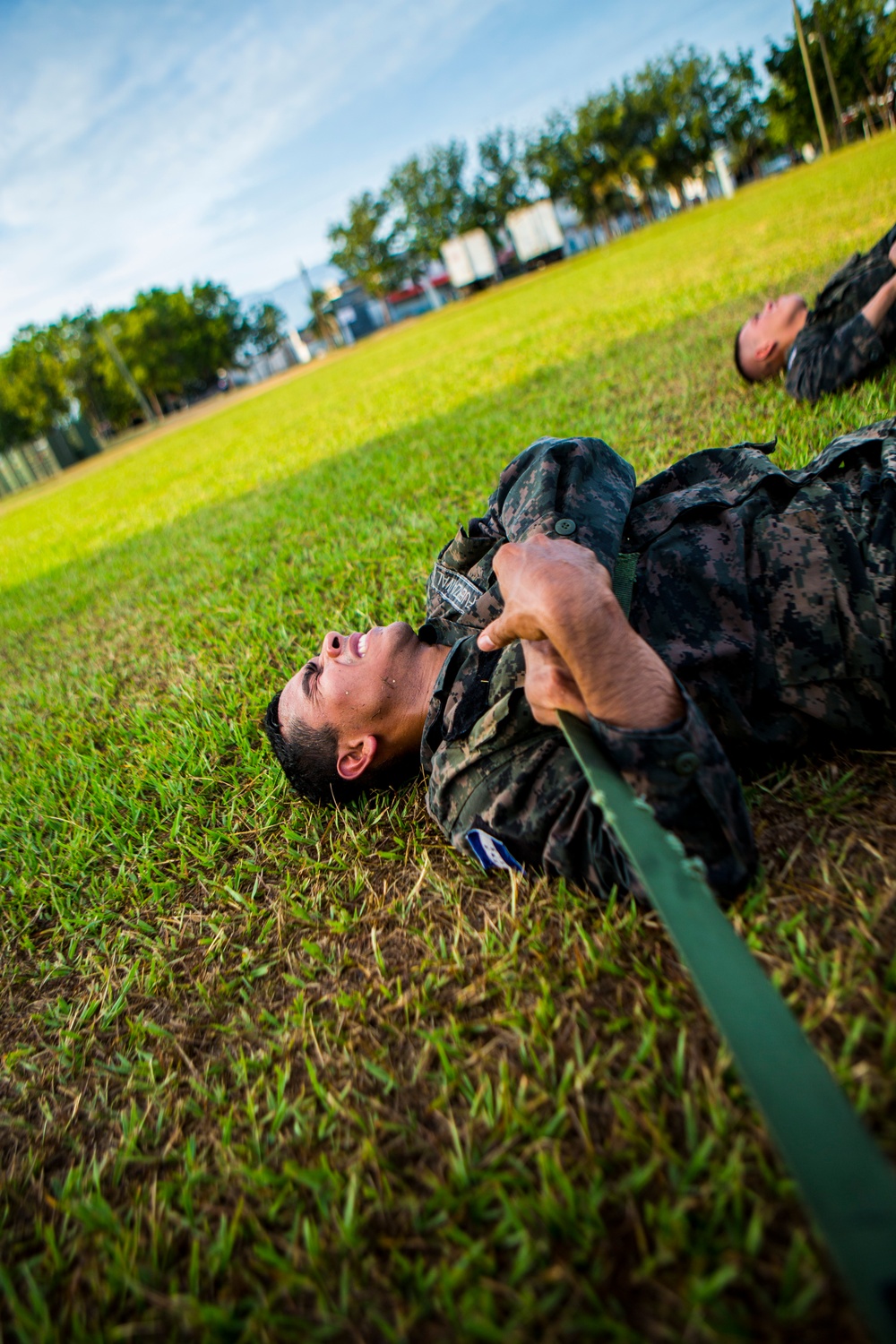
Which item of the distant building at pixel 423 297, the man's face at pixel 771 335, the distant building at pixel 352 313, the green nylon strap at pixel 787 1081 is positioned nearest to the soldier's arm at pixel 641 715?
the green nylon strap at pixel 787 1081

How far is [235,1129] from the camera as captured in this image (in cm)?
153

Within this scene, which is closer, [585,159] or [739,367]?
[739,367]

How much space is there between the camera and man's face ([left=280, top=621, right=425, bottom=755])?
89.4 inches

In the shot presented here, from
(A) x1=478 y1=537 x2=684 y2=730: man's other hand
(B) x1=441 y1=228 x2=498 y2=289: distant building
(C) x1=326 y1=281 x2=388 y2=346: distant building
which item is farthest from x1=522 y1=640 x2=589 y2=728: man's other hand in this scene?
(C) x1=326 y1=281 x2=388 y2=346: distant building

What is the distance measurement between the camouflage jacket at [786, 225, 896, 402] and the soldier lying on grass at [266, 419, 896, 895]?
2161 millimetres

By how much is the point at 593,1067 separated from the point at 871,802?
993 millimetres

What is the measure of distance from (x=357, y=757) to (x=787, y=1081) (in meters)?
1.57

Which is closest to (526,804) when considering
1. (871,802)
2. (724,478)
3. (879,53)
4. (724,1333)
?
(871,802)

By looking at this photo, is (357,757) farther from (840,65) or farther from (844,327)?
(840,65)

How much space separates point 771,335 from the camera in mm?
4438

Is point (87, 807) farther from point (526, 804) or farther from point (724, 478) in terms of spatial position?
point (724, 478)

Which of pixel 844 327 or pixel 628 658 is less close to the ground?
pixel 844 327

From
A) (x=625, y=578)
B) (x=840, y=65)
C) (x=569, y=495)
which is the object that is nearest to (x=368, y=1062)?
(x=625, y=578)

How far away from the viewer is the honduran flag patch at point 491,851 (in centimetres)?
179
